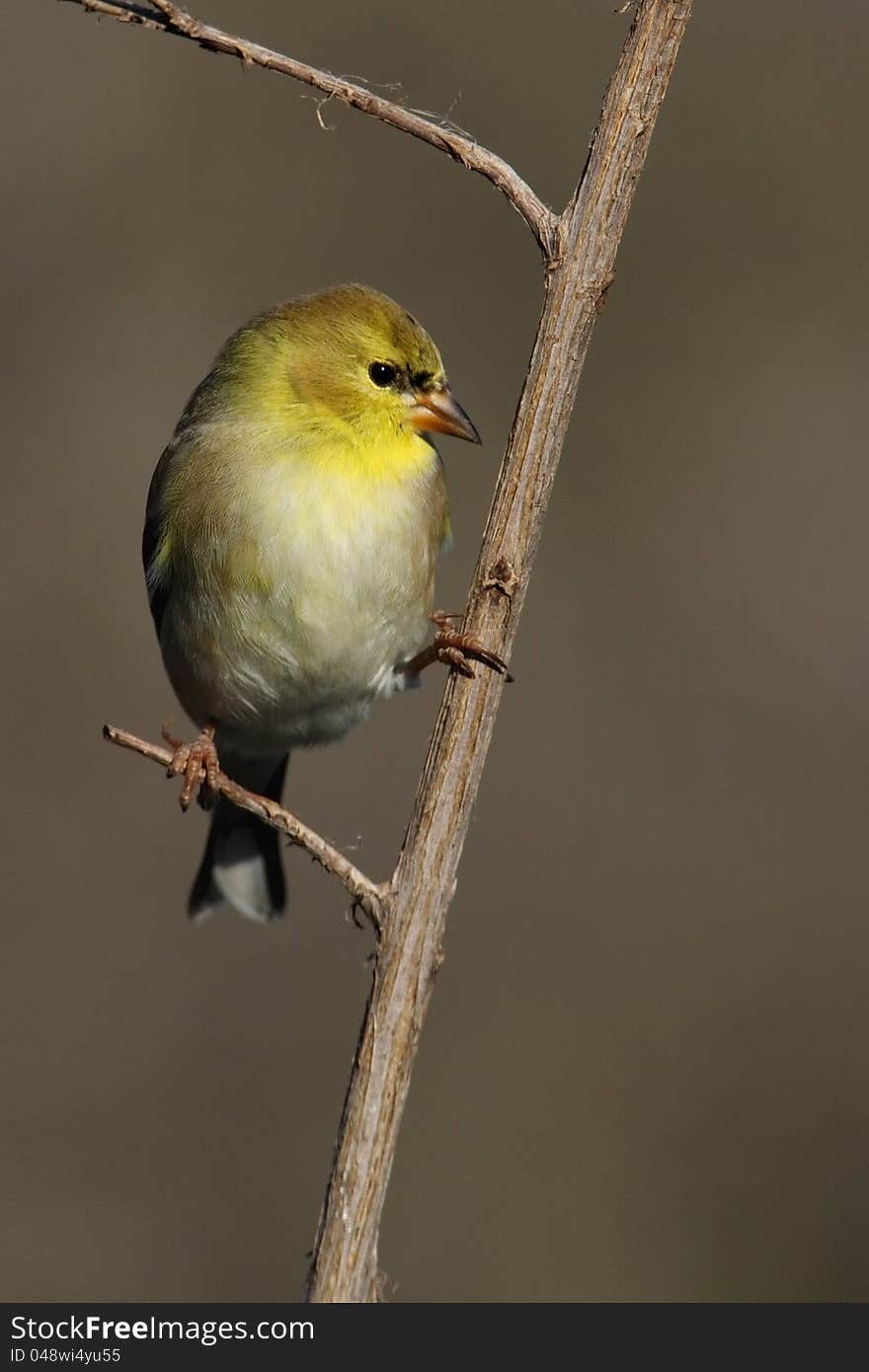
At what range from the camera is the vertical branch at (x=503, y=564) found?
8.27ft

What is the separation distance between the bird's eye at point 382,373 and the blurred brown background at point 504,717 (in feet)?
6.67

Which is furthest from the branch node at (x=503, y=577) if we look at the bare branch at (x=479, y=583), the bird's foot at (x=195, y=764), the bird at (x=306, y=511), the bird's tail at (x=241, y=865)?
the bird's tail at (x=241, y=865)

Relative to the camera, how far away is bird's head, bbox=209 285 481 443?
12.4ft

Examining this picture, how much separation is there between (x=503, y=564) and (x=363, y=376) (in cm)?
129

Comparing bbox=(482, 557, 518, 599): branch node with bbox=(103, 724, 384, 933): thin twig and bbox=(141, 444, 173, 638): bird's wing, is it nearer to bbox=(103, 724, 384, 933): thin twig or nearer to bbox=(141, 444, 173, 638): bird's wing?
bbox=(103, 724, 384, 933): thin twig

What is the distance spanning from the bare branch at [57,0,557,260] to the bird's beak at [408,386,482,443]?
44.6 inches

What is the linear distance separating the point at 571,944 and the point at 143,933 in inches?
75.7

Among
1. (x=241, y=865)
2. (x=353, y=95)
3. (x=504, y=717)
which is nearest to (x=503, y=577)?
(x=353, y=95)

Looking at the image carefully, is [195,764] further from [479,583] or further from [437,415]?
[479,583]

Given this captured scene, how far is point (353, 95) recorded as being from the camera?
2490 mm

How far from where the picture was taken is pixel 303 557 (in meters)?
3.74

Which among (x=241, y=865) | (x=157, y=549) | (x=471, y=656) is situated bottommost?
(x=471, y=656)

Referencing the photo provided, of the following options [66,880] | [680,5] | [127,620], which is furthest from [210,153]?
[680,5]

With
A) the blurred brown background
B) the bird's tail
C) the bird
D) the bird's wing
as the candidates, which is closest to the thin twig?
the bird
